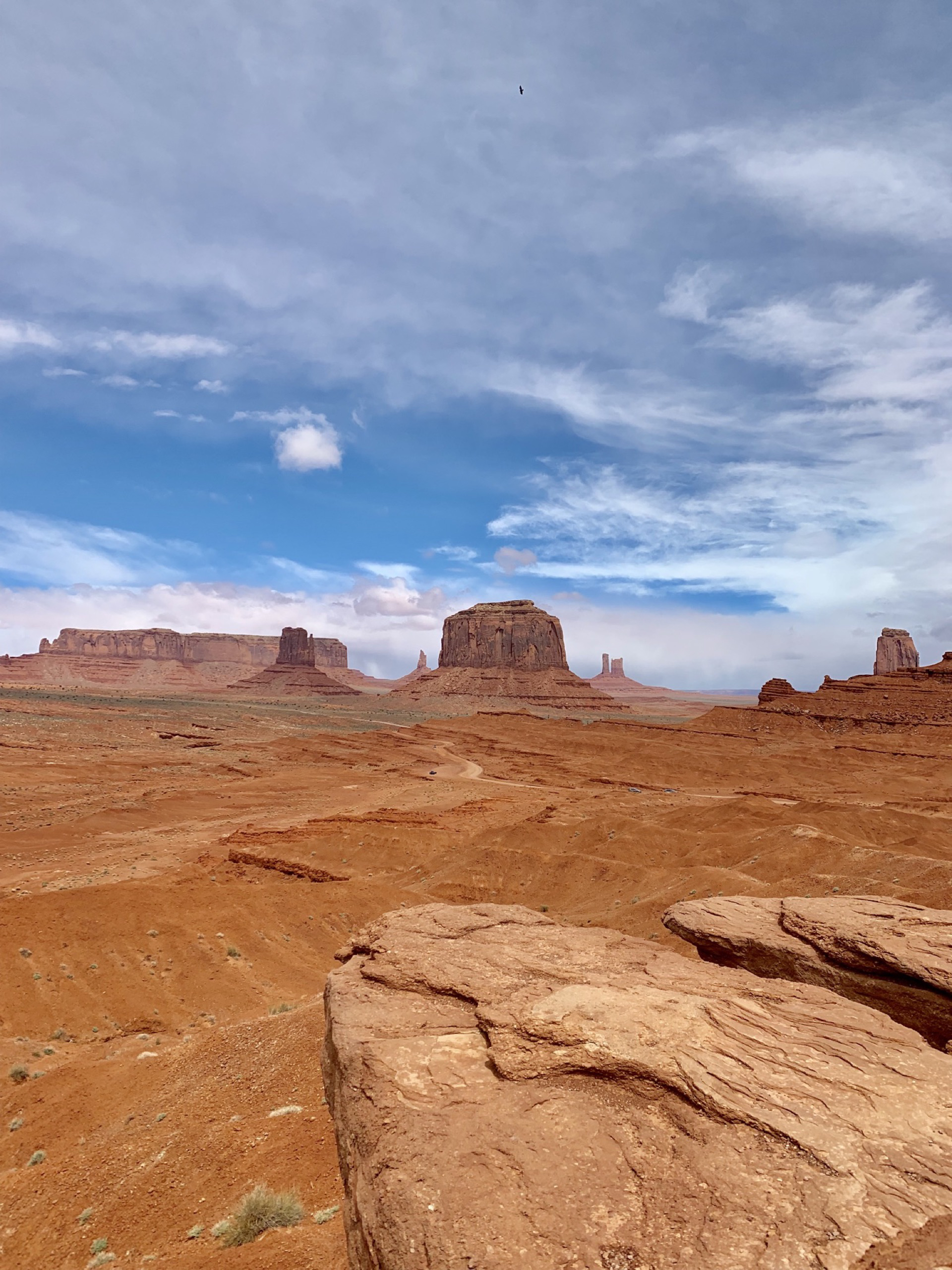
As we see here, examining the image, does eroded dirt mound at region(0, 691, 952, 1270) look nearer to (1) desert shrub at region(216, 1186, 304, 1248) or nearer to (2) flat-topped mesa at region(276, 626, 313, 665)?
(1) desert shrub at region(216, 1186, 304, 1248)

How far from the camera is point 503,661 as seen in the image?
5901 inches

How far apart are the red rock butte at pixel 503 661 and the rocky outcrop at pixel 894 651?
159 feet

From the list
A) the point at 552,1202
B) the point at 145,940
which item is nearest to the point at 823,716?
the point at 145,940

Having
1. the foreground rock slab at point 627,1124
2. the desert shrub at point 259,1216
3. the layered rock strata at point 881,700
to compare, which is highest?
the layered rock strata at point 881,700

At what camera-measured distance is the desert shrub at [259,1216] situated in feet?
18.0

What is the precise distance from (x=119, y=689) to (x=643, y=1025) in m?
183

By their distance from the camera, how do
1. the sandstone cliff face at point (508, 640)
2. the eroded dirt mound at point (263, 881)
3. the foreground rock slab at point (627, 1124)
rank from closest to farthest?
the foreground rock slab at point (627, 1124), the eroded dirt mound at point (263, 881), the sandstone cliff face at point (508, 640)

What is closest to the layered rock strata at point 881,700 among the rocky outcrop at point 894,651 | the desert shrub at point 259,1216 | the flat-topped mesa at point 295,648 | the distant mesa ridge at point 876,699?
the distant mesa ridge at point 876,699

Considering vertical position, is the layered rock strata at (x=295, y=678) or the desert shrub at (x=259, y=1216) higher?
the layered rock strata at (x=295, y=678)

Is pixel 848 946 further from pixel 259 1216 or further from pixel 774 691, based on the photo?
pixel 774 691

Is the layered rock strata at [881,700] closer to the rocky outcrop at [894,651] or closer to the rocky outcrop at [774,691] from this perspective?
the rocky outcrop at [774,691]

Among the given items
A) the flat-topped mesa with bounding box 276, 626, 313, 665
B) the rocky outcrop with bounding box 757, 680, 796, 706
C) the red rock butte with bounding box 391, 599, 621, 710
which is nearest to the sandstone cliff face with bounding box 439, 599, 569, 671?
the red rock butte with bounding box 391, 599, 621, 710

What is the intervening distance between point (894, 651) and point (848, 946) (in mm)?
135377

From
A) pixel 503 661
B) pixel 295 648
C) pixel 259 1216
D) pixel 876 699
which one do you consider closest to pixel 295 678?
pixel 295 648
